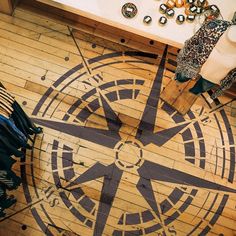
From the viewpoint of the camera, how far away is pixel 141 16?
4.00m

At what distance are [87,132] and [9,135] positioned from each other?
1.17 m

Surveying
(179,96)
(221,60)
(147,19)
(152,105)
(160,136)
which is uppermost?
(147,19)

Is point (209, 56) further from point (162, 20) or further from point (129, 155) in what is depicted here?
point (129, 155)

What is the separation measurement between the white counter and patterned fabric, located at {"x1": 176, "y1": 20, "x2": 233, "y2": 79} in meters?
0.47

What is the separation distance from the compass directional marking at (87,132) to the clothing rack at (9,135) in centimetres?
49

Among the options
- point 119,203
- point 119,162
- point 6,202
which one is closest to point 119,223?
point 119,203

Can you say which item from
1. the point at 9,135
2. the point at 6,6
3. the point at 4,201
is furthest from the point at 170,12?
the point at 4,201

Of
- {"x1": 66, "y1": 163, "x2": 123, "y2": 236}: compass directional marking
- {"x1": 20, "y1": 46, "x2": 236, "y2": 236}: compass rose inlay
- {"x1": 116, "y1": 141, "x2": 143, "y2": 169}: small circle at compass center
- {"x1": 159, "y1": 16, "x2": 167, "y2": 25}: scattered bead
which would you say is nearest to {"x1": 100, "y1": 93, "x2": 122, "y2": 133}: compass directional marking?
{"x1": 20, "y1": 46, "x2": 236, "y2": 236}: compass rose inlay

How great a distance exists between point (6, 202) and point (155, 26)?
2.31 meters

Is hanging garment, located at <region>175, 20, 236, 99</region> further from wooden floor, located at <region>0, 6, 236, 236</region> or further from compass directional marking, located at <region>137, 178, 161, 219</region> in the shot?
compass directional marking, located at <region>137, 178, 161, 219</region>

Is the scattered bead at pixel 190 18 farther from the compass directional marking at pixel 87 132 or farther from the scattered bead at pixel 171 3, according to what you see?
the compass directional marking at pixel 87 132

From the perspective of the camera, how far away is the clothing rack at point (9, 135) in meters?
3.17

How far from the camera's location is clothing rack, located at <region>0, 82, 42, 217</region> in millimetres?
3174

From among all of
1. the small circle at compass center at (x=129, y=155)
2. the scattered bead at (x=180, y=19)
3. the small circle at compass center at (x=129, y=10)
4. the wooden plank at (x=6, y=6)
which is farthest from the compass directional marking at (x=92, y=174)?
the wooden plank at (x=6, y=6)
